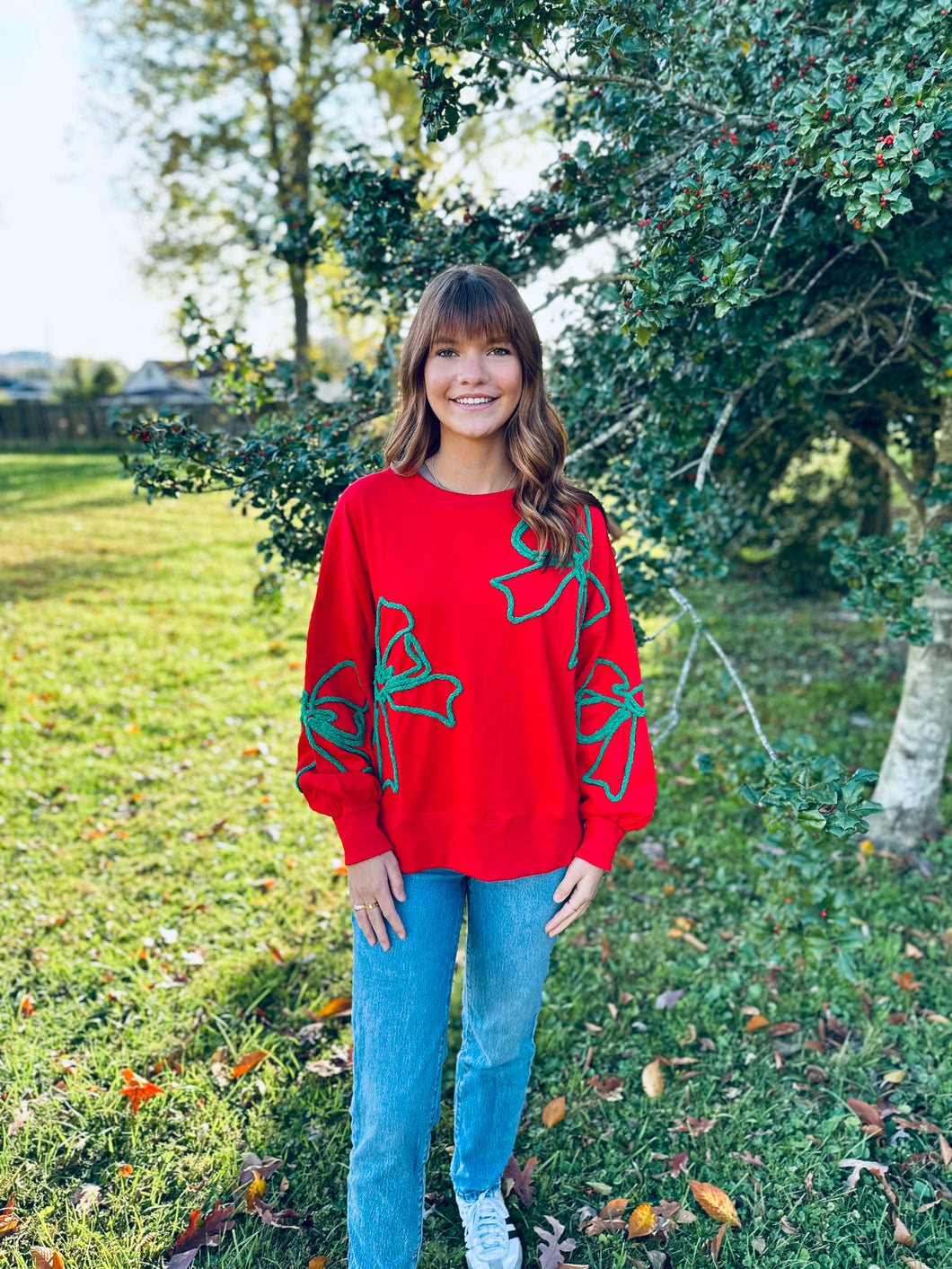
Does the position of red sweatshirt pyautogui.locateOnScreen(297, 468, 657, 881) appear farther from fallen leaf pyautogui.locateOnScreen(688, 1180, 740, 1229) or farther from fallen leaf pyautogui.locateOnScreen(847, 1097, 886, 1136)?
fallen leaf pyautogui.locateOnScreen(847, 1097, 886, 1136)

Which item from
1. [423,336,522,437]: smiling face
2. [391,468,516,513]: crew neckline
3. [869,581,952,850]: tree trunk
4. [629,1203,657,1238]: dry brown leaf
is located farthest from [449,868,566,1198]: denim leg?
[869,581,952,850]: tree trunk

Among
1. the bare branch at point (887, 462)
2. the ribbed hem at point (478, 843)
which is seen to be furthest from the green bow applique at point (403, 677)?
the bare branch at point (887, 462)

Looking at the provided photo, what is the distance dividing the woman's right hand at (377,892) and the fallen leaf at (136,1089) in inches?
55.3

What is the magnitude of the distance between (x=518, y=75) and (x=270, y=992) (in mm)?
3329

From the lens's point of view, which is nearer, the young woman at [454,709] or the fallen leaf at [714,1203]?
the young woman at [454,709]

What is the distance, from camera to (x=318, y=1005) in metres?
3.07

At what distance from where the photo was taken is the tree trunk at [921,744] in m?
3.70

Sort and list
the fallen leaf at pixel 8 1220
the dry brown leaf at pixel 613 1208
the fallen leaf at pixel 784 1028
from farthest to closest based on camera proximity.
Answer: the fallen leaf at pixel 784 1028
the dry brown leaf at pixel 613 1208
the fallen leaf at pixel 8 1220

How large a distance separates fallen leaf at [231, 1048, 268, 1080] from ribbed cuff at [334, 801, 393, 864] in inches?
56.2

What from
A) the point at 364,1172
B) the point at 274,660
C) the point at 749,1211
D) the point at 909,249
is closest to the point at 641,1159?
the point at 749,1211

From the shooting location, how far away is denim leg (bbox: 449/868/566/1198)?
1.88m

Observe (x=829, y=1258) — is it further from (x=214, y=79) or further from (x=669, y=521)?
(x=214, y=79)

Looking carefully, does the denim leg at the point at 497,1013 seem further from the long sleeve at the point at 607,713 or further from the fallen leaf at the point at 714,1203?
the fallen leaf at the point at 714,1203

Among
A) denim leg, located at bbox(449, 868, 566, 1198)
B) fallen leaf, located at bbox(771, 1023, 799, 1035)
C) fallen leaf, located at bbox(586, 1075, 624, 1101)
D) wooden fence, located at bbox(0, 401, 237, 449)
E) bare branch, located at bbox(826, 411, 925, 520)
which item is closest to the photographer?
denim leg, located at bbox(449, 868, 566, 1198)
